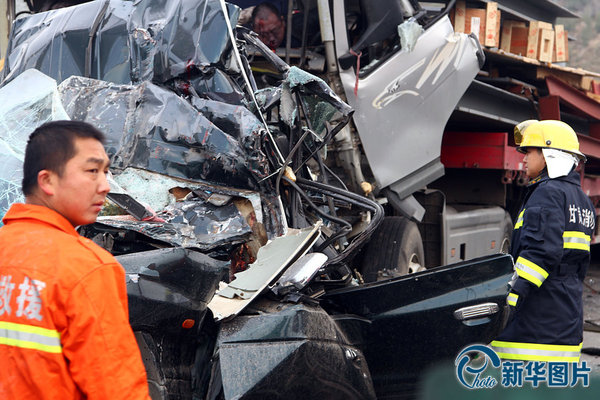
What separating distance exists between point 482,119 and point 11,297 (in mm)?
5691

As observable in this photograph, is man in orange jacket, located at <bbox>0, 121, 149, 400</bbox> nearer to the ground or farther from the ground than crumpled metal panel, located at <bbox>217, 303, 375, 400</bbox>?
farther from the ground

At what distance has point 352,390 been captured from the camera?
2.82m

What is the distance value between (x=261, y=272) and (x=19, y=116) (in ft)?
4.53

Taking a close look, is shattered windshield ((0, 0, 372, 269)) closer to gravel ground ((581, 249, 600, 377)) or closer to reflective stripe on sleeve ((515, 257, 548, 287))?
reflective stripe on sleeve ((515, 257, 548, 287))

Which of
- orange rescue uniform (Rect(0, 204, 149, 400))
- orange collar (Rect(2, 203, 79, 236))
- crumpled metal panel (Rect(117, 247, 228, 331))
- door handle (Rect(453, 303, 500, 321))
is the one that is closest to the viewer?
orange rescue uniform (Rect(0, 204, 149, 400))

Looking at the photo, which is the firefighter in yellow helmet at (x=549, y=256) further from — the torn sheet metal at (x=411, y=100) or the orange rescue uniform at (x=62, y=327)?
the orange rescue uniform at (x=62, y=327)

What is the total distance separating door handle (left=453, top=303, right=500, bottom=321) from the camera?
311 cm

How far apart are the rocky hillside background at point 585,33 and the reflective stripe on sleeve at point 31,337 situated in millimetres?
32478

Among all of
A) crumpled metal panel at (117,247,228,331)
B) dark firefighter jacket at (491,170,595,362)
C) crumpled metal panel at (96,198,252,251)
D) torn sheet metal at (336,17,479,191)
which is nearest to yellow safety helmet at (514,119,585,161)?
dark firefighter jacket at (491,170,595,362)

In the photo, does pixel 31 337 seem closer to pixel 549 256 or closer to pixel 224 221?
pixel 224 221

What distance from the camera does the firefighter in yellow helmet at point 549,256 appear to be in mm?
3197

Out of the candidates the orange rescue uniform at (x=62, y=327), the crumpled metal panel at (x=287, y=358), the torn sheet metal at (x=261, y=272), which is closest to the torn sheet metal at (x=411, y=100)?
the torn sheet metal at (x=261, y=272)

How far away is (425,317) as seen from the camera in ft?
10.2

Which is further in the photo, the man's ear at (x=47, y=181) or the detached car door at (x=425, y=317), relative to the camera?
the detached car door at (x=425, y=317)
